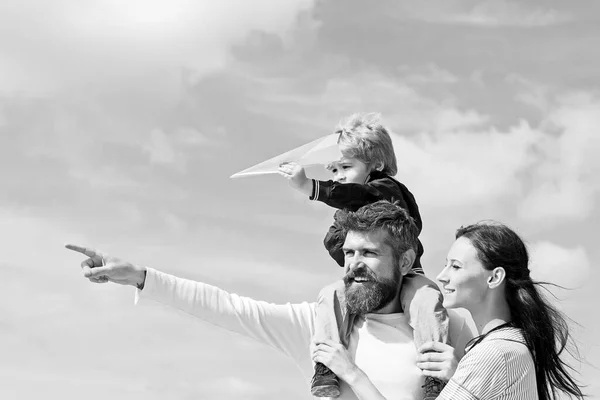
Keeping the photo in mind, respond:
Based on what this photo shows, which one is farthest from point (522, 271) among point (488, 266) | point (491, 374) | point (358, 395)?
point (358, 395)

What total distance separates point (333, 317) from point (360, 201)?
1.02 metres

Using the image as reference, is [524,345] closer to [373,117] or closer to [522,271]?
[522,271]

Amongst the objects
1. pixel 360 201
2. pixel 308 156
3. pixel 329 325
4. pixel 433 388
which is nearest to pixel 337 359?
pixel 329 325

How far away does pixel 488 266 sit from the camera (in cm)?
595

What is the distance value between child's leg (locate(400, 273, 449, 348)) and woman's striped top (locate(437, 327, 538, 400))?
383mm

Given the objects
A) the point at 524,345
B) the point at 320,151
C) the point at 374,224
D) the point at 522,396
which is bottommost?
the point at 522,396

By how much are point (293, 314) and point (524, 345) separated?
2117mm

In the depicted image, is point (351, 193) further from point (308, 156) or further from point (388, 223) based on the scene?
point (308, 156)

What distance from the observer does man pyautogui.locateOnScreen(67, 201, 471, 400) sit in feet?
20.7

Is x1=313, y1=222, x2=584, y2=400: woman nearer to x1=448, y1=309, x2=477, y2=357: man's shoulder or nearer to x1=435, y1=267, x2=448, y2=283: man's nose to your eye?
x1=435, y1=267, x2=448, y2=283: man's nose

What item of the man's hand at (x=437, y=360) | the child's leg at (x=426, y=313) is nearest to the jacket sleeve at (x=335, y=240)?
the child's leg at (x=426, y=313)

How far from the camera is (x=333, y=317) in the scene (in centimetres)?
649

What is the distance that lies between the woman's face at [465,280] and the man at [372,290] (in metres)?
0.56

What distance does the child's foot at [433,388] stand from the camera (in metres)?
6.03
